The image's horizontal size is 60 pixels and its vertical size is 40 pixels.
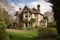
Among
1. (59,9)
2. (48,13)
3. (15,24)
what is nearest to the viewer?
(59,9)

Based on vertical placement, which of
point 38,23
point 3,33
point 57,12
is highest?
point 57,12

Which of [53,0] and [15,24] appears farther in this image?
[15,24]

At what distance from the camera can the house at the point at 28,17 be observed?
180 feet

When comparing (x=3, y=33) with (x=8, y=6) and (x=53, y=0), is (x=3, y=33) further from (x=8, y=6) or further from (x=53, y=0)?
(x=8, y=6)

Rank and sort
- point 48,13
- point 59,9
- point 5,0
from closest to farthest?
1. point 59,9
2. point 5,0
3. point 48,13

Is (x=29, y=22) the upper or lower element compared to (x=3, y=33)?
lower

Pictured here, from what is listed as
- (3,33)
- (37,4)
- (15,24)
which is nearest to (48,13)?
(37,4)

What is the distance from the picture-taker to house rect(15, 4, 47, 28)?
54.9m

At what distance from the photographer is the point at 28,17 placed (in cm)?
5638

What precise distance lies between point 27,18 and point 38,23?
11.8 feet

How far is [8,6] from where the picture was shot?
53688 mm

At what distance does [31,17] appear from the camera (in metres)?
56.8

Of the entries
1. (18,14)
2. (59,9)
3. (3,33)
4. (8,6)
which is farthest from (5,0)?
(59,9)

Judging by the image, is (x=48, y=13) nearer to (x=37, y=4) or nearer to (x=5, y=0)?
(x=37, y=4)
